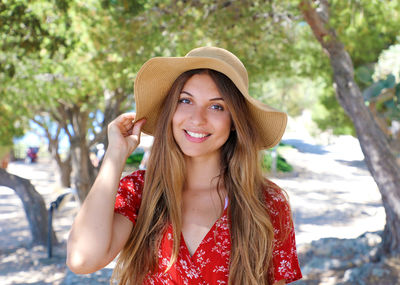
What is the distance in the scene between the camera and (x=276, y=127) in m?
2.23

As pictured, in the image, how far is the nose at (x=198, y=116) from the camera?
1982mm

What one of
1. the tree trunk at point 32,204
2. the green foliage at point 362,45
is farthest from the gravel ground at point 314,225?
the green foliage at point 362,45

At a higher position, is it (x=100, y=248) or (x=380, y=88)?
(x=380, y=88)

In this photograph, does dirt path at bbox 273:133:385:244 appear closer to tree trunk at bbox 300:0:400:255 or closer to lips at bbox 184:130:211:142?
tree trunk at bbox 300:0:400:255

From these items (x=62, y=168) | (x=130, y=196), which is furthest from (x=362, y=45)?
(x=130, y=196)

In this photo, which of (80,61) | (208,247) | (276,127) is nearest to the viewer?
(208,247)

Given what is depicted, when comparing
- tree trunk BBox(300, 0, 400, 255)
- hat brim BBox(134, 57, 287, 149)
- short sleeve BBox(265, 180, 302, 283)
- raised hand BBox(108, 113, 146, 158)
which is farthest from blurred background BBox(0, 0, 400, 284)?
raised hand BBox(108, 113, 146, 158)

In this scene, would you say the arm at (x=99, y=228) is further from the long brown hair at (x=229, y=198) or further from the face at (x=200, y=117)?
the face at (x=200, y=117)

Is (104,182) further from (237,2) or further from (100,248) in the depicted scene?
(237,2)

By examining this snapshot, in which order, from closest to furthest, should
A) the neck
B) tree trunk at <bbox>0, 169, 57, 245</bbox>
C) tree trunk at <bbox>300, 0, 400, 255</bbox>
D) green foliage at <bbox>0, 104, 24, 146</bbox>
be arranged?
the neck, tree trunk at <bbox>300, 0, 400, 255</bbox>, tree trunk at <bbox>0, 169, 57, 245</bbox>, green foliage at <bbox>0, 104, 24, 146</bbox>

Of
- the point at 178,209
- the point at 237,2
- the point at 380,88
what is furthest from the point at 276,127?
the point at 380,88

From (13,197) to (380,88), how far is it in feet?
46.8

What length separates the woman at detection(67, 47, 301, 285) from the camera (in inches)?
Answer: 73.1

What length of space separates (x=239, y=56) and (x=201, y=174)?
6600 millimetres
